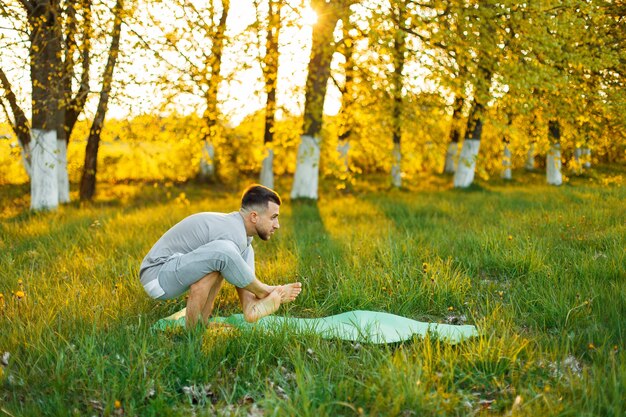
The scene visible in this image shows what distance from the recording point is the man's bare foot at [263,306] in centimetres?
528

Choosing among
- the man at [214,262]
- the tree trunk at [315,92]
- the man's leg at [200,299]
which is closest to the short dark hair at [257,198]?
the man at [214,262]

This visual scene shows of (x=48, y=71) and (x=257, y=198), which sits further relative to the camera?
(x=48, y=71)

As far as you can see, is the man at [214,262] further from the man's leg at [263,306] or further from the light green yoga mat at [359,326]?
the light green yoga mat at [359,326]

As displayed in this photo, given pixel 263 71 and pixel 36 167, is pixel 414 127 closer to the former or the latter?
pixel 263 71

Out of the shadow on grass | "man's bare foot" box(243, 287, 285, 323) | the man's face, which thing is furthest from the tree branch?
A: "man's bare foot" box(243, 287, 285, 323)

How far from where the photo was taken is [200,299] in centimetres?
500

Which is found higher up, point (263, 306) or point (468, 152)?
point (468, 152)

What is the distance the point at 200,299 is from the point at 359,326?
131 centimetres

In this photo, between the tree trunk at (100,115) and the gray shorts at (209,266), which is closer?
the gray shorts at (209,266)

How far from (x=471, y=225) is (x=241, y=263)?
20.4 feet

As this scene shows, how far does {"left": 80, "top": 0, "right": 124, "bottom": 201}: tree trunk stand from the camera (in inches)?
434

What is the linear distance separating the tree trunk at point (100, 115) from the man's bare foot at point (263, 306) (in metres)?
6.81

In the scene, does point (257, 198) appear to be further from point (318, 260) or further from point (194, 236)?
point (318, 260)

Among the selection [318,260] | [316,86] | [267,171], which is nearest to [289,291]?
[318,260]
